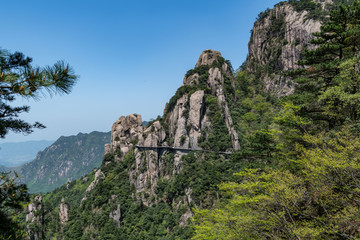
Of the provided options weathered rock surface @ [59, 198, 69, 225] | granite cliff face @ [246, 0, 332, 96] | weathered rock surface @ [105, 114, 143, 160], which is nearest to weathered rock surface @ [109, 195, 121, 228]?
weathered rock surface @ [105, 114, 143, 160]

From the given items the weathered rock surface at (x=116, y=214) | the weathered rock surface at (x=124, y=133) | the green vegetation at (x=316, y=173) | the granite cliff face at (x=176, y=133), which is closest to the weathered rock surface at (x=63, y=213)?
the weathered rock surface at (x=124, y=133)

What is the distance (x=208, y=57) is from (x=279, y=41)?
84.9 feet

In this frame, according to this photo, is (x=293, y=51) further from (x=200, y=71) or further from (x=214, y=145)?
(x=214, y=145)

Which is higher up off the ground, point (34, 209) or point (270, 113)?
point (270, 113)

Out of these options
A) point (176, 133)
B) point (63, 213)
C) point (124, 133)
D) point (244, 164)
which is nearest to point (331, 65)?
point (244, 164)

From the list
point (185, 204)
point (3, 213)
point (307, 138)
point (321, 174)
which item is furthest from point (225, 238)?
point (185, 204)

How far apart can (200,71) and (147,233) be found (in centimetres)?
5018

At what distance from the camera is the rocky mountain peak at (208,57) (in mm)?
68000

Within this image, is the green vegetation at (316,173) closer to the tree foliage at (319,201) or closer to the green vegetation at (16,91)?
the tree foliage at (319,201)

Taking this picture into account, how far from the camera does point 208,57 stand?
68688 mm

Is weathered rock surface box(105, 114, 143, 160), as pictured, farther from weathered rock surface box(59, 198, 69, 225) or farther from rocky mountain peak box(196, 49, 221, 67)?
rocky mountain peak box(196, 49, 221, 67)

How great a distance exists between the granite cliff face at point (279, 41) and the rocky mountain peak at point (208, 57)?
1758 cm

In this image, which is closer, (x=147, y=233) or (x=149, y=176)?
(x=147, y=233)

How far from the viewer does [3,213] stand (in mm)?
4199
